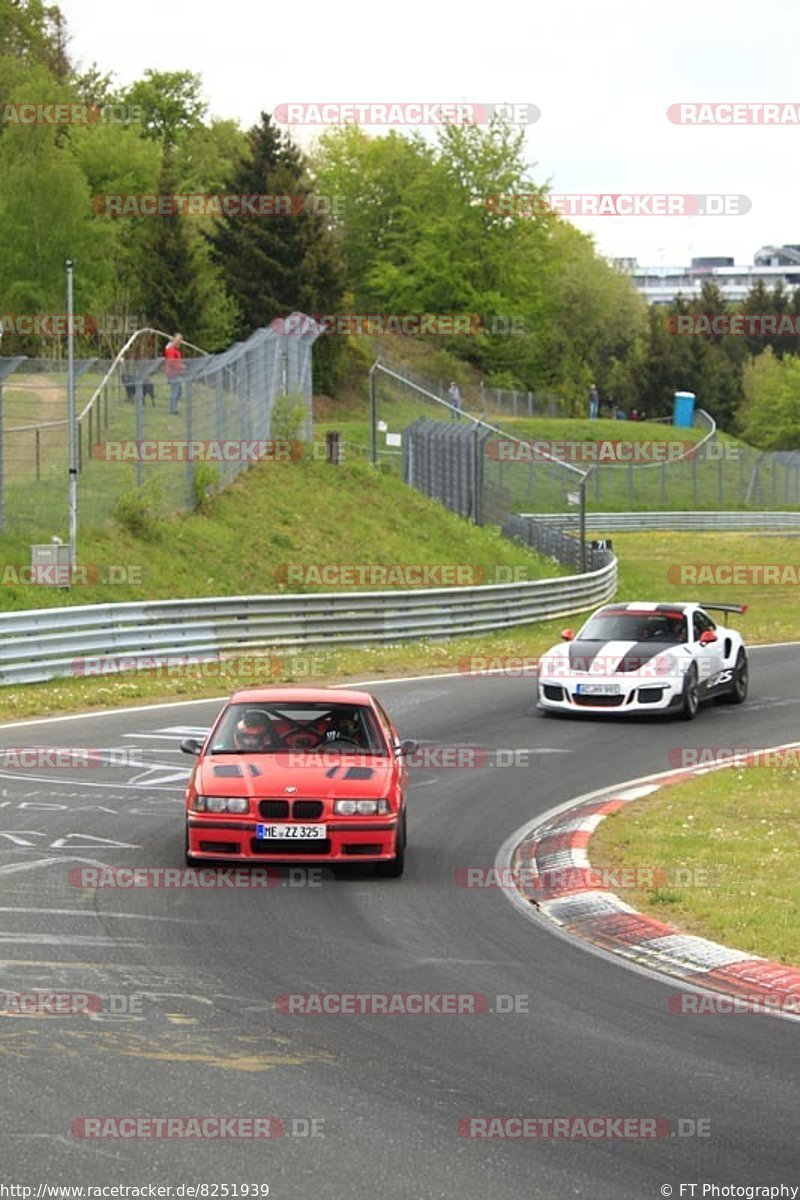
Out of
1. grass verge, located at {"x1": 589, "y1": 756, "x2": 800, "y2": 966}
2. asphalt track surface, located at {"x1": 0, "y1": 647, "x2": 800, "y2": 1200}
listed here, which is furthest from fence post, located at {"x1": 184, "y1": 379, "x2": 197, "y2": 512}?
asphalt track surface, located at {"x1": 0, "y1": 647, "x2": 800, "y2": 1200}

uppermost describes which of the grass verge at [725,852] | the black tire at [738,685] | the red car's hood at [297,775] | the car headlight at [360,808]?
the red car's hood at [297,775]

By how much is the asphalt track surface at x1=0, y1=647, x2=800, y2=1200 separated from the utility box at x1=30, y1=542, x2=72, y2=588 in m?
13.5

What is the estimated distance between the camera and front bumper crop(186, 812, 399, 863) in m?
12.0

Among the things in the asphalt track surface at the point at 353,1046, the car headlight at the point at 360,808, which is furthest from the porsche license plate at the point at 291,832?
the asphalt track surface at the point at 353,1046

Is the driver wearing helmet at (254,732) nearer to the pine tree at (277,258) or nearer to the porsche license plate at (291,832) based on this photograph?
the porsche license plate at (291,832)

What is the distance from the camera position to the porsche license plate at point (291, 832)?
39.4 feet

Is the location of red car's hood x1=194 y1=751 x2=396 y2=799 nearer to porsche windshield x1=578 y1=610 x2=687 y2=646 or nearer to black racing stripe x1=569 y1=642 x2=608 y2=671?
black racing stripe x1=569 y1=642 x2=608 y2=671

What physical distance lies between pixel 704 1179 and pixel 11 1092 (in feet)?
8.56

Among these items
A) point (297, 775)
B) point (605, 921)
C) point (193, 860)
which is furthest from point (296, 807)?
point (605, 921)

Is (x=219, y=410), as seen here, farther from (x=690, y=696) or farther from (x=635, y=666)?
(x=690, y=696)

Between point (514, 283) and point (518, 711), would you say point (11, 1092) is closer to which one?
point (518, 711)

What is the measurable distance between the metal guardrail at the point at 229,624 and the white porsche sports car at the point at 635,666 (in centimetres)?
636

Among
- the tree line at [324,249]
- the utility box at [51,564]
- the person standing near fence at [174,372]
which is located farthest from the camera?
the tree line at [324,249]

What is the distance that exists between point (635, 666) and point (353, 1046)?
46.4 feet
